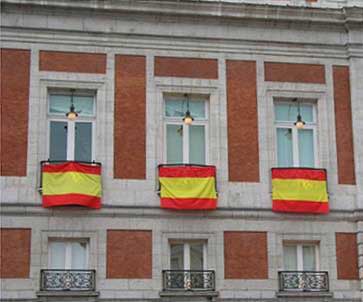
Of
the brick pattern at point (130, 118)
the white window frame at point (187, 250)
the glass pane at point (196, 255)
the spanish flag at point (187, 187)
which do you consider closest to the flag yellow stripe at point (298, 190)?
the spanish flag at point (187, 187)

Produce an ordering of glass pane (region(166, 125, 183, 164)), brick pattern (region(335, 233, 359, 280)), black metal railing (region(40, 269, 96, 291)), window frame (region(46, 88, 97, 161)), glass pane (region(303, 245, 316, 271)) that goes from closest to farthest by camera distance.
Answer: black metal railing (region(40, 269, 96, 291))
window frame (region(46, 88, 97, 161))
brick pattern (region(335, 233, 359, 280))
glass pane (region(303, 245, 316, 271))
glass pane (region(166, 125, 183, 164))

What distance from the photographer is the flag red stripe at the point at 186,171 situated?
21578mm

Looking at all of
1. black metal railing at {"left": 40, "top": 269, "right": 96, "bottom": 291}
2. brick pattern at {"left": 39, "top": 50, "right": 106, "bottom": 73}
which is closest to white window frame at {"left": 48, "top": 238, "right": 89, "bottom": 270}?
black metal railing at {"left": 40, "top": 269, "right": 96, "bottom": 291}

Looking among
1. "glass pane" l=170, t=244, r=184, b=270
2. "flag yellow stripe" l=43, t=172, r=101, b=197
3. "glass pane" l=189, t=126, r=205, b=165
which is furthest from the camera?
"glass pane" l=189, t=126, r=205, b=165

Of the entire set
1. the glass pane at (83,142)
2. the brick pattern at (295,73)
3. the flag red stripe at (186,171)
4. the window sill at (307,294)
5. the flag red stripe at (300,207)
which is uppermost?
the brick pattern at (295,73)

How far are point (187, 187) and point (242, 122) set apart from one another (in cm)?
232

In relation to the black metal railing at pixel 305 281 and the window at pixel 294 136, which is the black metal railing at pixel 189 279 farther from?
the window at pixel 294 136

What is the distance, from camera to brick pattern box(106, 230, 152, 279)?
20.9 metres

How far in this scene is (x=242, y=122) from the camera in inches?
880

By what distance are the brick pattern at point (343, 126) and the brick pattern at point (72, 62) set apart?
6.28 m

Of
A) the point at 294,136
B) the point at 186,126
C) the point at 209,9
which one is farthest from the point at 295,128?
the point at 209,9

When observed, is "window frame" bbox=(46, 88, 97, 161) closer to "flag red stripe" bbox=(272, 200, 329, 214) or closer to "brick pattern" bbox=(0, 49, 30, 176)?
"brick pattern" bbox=(0, 49, 30, 176)

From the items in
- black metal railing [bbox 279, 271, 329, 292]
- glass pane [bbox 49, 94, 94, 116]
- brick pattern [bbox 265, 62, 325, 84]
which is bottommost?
black metal railing [bbox 279, 271, 329, 292]

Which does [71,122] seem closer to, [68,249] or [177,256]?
[68,249]
